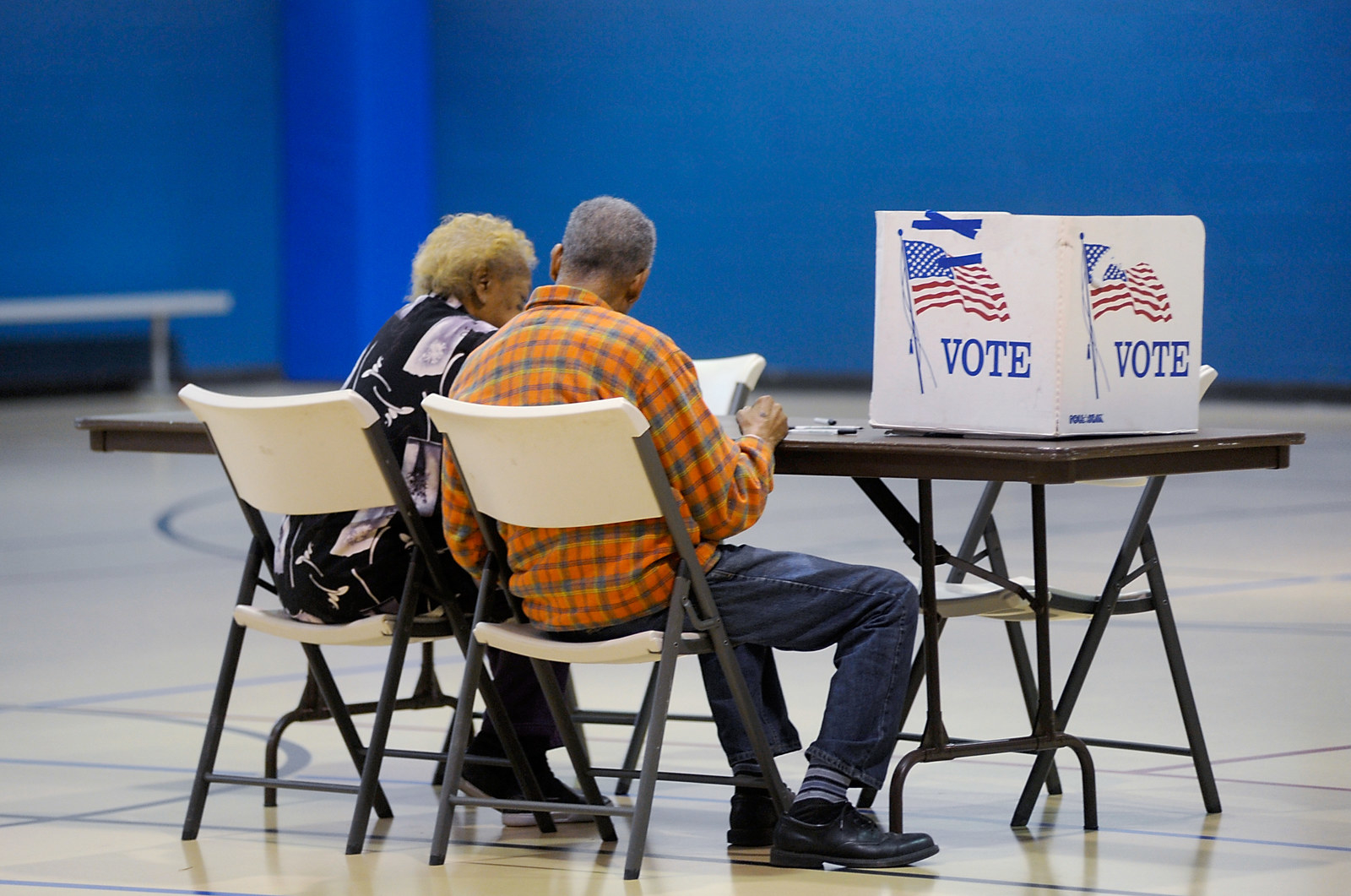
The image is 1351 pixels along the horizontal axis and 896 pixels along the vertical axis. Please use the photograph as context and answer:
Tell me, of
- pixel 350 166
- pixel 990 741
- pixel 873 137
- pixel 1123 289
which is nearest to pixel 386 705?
pixel 990 741

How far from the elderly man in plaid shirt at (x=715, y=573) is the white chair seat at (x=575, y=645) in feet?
0.15

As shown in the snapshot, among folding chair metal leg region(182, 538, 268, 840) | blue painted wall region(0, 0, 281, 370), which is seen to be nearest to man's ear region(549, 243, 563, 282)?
folding chair metal leg region(182, 538, 268, 840)

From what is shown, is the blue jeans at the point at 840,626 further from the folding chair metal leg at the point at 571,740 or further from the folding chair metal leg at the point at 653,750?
the folding chair metal leg at the point at 571,740

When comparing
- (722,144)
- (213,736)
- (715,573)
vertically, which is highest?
(722,144)

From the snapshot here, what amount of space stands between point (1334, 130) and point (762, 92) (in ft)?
12.4

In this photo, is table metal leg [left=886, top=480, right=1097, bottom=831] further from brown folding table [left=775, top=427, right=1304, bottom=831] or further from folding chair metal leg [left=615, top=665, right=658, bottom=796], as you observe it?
folding chair metal leg [left=615, top=665, right=658, bottom=796]

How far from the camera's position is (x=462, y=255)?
341 cm

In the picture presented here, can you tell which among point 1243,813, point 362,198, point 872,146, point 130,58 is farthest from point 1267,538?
point 130,58

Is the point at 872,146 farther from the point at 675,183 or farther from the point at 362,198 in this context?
the point at 362,198

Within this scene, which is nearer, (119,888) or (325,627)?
(119,888)

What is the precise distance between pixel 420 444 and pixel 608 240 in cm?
52

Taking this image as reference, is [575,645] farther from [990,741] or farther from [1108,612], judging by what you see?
[1108,612]

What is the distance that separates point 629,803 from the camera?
137 inches

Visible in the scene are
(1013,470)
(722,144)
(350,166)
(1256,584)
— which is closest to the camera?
(1013,470)
